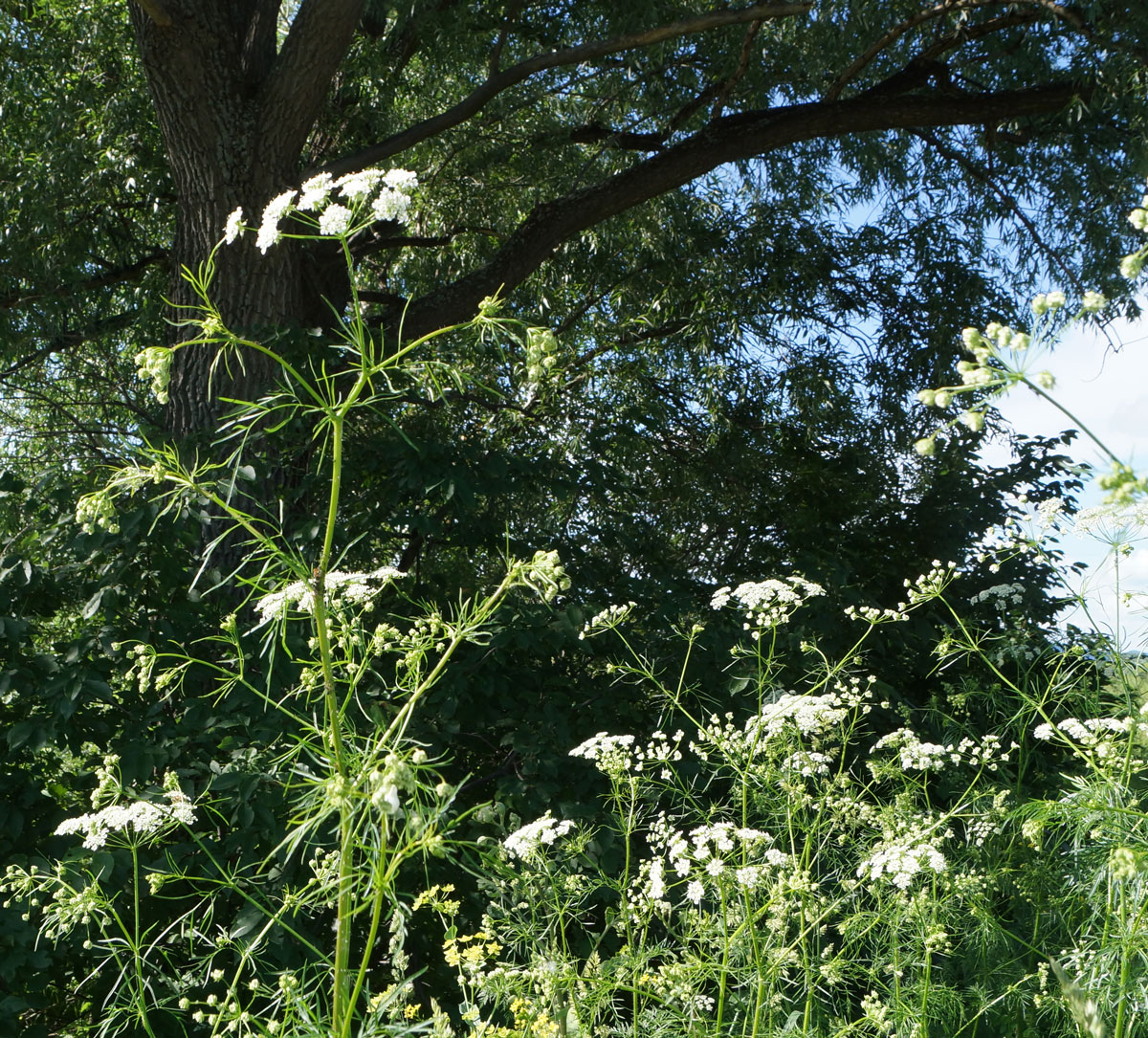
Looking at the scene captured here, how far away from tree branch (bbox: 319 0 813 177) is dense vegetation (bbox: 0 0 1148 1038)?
0.08ft

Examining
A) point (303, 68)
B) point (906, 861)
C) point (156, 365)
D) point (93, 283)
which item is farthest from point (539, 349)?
point (93, 283)

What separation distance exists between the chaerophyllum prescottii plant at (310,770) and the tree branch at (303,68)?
1723mm

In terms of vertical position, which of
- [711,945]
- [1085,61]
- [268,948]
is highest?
[1085,61]

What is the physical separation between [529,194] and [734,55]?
1.55 meters

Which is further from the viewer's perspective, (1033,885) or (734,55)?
(734,55)

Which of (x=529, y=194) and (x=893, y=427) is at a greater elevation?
(x=529, y=194)

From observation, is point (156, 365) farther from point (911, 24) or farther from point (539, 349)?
point (911, 24)

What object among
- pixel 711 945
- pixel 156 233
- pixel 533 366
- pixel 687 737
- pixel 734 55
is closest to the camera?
pixel 533 366

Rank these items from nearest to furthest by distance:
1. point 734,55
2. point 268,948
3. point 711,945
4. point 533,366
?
point 533,366 → point 711,945 → point 268,948 → point 734,55

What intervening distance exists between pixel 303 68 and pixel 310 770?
402 cm

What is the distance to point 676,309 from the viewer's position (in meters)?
7.43

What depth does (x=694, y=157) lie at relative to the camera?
6309 mm

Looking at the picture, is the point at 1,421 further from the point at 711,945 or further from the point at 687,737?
the point at 711,945

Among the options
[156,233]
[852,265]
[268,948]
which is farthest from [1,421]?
[852,265]
